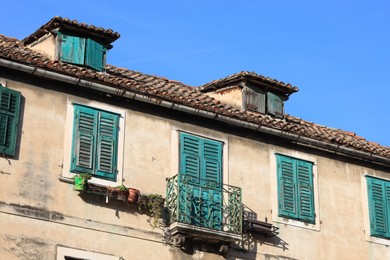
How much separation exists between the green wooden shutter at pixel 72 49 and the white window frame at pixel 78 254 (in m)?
5.09

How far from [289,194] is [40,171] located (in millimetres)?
6531

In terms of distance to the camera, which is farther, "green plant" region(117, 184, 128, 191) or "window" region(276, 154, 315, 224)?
"window" region(276, 154, 315, 224)

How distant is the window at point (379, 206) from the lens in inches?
1020

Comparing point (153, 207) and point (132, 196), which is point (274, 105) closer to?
point (153, 207)

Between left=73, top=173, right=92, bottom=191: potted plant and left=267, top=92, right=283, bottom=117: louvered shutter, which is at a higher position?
left=267, top=92, right=283, bottom=117: louvered shutter

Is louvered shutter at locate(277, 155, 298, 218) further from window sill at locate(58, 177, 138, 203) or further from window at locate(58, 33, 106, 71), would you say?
window at locate(58, 33, 106, 71)

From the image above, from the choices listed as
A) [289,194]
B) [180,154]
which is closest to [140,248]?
[180,154]

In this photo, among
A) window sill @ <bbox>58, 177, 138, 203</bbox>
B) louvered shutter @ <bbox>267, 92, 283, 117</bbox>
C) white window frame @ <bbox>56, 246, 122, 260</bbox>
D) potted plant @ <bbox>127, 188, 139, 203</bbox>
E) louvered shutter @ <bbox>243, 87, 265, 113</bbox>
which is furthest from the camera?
louvered shutter @ <bbox>267, 92, 283, 117</bbox>

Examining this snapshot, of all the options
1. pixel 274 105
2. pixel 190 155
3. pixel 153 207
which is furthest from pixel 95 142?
pixel 274 105

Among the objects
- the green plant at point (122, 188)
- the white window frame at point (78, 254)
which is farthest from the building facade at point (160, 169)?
the green plant at point (122, 188)

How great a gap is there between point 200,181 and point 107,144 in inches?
93.1

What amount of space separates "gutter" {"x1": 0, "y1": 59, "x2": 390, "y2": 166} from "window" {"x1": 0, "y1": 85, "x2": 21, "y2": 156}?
0.58 meters

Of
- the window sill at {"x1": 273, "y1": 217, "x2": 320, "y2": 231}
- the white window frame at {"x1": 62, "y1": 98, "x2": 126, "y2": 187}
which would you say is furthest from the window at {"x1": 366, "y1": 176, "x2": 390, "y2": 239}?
the white window frame at {"x1": 62, "y1": 98, "x2": 126, "y2": 187}

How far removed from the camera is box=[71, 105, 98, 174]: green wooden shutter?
72.1 feet
